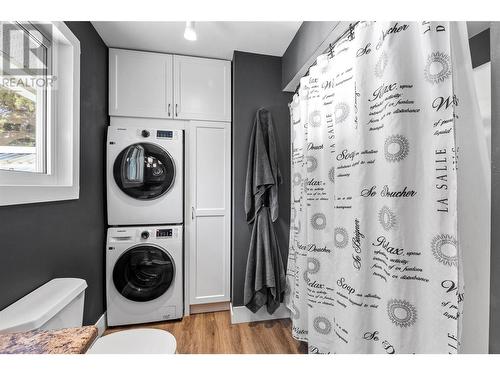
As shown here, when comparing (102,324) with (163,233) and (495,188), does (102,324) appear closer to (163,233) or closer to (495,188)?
(163,233)

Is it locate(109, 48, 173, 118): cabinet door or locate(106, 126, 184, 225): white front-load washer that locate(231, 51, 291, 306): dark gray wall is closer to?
locate(106, 126, 184, 225): white front-load washer

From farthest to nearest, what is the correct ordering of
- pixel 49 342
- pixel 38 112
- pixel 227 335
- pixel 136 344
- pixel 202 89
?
1. pixel 202 89
2. pixel 227 335
3. pixel 38 112
4. pixel 136 344
5. pixel 49 342

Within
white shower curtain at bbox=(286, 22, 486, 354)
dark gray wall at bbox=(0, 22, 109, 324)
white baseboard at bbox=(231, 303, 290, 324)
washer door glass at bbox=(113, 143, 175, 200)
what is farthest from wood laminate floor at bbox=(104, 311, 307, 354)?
washer door glass at bbox=(113, 143, 175, 200)

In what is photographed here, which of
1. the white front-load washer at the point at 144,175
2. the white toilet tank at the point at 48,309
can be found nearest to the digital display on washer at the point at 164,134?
the white front-load washer at the point at 144,175

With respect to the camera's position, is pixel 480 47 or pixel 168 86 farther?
pixel 168 86

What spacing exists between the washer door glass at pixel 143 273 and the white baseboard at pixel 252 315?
2.17ft

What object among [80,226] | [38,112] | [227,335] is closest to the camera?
[38,112]

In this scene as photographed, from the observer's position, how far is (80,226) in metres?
1.58

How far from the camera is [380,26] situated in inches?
35.4

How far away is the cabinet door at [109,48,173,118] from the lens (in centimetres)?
197

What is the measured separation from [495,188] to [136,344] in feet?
5.21

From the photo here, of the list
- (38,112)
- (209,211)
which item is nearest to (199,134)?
(209,211)
